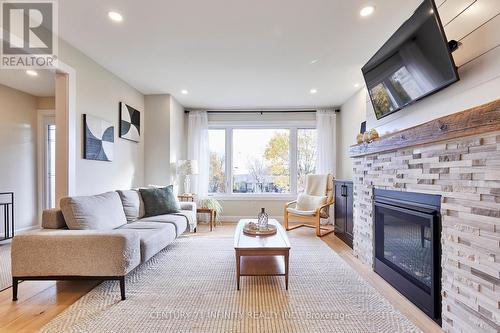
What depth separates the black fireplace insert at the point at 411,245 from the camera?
1.91 m

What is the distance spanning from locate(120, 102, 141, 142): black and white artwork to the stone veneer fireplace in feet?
12.1

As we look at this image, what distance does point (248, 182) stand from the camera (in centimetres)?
586

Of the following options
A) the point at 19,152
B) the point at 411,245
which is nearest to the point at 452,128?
the point at 411,245

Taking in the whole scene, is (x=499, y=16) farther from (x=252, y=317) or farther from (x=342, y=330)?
(x=252, y=317)

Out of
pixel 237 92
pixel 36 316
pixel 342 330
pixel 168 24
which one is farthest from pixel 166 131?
pixel 342 330

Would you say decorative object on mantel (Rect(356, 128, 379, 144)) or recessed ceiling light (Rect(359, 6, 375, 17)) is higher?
recessed ceiling light (Rect(359, 6, 375, 17))

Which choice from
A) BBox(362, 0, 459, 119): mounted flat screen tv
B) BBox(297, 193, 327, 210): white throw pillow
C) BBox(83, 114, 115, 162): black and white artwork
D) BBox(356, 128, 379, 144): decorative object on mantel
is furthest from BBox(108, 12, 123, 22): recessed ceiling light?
BBox(297, 193, 327, 210): white throw pillow

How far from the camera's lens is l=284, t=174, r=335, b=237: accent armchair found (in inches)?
178

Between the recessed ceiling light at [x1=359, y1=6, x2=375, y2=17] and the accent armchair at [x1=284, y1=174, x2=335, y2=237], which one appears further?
the accent armchair at [x1=284, y1=174, x2=335, y2=237]

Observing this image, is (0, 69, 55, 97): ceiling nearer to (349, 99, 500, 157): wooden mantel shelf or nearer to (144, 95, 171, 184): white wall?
(144, 95, 171, 184): white wall

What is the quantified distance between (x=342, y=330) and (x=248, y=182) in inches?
165

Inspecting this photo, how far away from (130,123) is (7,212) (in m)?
2.18

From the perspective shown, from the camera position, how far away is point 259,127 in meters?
5.83

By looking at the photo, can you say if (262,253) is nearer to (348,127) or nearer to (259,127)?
(348,127)
